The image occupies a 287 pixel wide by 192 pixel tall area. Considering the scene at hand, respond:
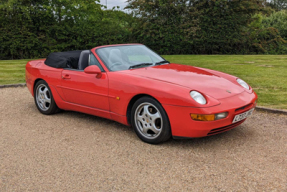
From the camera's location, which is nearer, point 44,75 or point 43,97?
point 44,75

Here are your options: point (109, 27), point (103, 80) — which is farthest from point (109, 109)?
point (109, 27)

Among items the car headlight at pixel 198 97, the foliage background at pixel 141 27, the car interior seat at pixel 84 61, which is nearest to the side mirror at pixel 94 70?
the car interior seat at pixel 84 61

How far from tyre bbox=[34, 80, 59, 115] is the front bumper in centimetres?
274

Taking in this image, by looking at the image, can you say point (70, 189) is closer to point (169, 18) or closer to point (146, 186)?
point (146, 186)

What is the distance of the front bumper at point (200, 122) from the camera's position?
3959mm

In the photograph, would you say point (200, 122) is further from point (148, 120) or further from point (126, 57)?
point (126, 57)

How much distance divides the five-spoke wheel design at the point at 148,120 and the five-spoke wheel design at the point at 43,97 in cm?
228

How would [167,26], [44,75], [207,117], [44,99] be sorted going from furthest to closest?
[167,26]
[44,99]
[44,75]
[207,117]

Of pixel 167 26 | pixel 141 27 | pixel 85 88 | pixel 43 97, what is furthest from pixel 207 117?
pixel 141 27

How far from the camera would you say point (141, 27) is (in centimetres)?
2305

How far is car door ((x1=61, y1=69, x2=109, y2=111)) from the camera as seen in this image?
16.1 ft

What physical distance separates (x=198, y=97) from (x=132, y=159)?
1138 millimetres

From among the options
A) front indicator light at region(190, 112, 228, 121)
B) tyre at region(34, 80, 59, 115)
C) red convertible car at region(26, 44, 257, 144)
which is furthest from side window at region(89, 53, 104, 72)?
front indicator light at region(190, 112, 228, 121)

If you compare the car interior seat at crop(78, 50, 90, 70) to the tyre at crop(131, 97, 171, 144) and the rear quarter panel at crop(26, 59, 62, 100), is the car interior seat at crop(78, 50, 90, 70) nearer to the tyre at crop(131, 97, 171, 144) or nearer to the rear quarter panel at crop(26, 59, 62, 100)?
the rear quarter panel at crop(26, 59, 62, 100)
